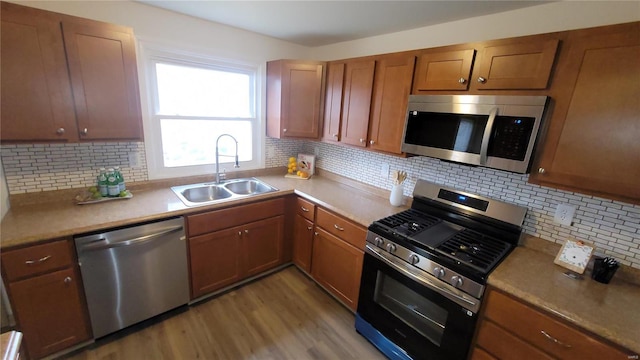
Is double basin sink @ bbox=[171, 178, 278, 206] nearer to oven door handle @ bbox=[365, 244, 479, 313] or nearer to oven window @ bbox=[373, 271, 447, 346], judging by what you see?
oven door handle @ bbox=[365, 244, 479, 313]

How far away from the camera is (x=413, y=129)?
73.9 inches

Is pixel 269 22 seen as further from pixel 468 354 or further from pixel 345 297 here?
pixel 468 354

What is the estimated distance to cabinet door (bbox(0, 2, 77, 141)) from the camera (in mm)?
1451

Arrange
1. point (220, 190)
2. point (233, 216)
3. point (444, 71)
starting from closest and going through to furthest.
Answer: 1. point (444, 71)
2. point (233, 216)
3. point (220, 190)

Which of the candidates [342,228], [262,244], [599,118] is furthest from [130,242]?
[599,118]

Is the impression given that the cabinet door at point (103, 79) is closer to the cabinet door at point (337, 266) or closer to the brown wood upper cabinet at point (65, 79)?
the brown wood upper cabinet at point (65, 79)

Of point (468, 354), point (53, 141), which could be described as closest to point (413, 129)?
point (468, 354)

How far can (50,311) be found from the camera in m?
1.60

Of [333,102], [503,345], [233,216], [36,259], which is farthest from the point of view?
[333,102]

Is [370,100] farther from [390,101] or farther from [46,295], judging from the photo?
[46,295]

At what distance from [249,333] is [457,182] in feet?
6.46

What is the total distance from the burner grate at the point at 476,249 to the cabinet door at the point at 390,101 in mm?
A: 740


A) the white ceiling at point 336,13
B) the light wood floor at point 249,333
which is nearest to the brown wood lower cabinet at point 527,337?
the light wood floor at point 249,333

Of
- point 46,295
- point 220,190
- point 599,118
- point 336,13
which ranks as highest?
point 336,13
